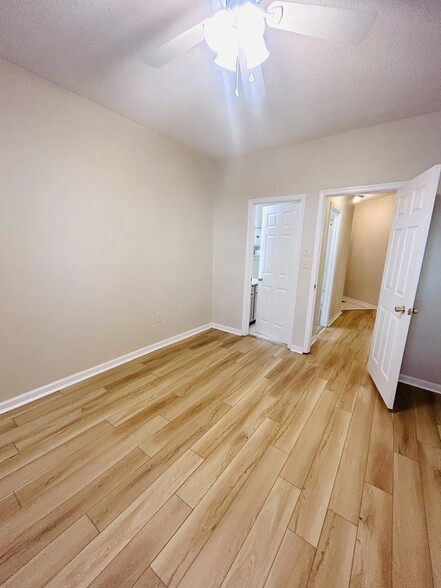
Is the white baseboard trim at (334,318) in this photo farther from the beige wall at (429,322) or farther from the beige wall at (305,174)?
the beige wall at (429,322)

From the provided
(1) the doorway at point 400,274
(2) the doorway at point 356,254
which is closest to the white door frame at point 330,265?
(2) the doorway at point 356,254

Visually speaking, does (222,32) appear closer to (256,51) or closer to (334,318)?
(256,51)

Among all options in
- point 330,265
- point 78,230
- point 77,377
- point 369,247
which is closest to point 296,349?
point 330,265

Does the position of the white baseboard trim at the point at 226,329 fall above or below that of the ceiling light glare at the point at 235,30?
below

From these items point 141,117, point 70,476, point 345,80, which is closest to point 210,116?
point 141,117

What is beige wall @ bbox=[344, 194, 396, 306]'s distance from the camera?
18.2 feet


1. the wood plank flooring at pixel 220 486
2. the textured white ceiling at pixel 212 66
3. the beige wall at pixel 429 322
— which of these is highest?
the textured white ceiling at pixel 212 66

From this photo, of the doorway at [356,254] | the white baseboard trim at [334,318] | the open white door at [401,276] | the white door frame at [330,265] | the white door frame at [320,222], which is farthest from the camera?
the white baseboard trim at [334,318]

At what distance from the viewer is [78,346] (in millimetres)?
2320

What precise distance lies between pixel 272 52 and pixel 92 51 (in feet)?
4.06

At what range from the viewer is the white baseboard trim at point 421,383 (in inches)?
93.4

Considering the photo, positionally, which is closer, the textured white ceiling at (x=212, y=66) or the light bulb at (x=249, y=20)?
the light bulb at (x=249, y=20)

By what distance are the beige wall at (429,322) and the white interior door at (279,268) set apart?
1282 millimetres

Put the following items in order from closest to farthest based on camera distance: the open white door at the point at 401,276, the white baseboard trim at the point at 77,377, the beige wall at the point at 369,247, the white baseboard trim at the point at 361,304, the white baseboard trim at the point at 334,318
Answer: the open white door at the point at 401,276, the white baseboard trim at the point at 77,377, the white baseboard trim at the point at 334,318, the beige wall at the point at 369,247, the white baseboard trim at the point at 361,304
